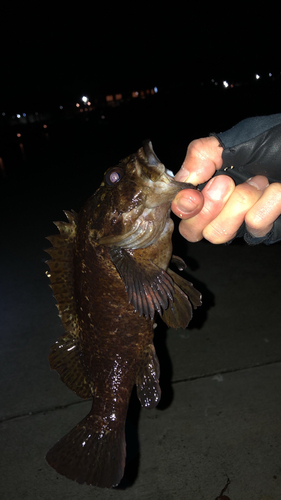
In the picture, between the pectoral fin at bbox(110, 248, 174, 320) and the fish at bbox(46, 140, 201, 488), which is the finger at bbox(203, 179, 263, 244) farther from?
the pectoral fin at bbox(110, 248, 174, 320)

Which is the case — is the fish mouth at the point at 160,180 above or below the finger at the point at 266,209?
above

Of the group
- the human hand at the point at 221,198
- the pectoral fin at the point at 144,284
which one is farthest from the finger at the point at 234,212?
the pectoral fin at the point at 144,284

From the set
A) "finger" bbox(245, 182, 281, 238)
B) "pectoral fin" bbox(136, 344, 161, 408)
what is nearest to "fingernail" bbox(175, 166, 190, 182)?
"finger" bbox(245, 182, 281, 238)

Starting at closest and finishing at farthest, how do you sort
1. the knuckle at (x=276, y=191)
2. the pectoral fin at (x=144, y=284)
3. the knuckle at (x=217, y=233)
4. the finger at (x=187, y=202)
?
Answer: the pectoral fin at (x=144, y=284), the finger at (x=187, y=202), the knuckle at (x=276, y=191), the knuckle at (x=217, y=233)

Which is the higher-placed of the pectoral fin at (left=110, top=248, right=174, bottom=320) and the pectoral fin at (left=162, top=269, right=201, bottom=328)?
the pectoral fin at (left=110, top=248, right=174, bottom=320)

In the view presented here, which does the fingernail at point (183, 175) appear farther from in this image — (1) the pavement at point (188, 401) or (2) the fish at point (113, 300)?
(1) the pavement at point (188, 401)

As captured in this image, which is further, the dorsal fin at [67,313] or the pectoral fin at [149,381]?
the dorsal fin at [67,313]

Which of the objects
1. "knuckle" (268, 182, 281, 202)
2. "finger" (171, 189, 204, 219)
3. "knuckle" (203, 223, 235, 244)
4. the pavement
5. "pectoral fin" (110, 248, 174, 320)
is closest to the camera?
"pectoral fin" (110, 248, 174, 320)

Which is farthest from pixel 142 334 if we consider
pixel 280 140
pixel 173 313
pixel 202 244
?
pixel 202 244
